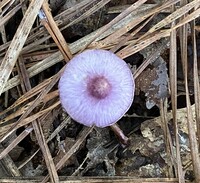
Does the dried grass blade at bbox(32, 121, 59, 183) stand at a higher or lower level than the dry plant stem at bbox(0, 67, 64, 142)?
lower

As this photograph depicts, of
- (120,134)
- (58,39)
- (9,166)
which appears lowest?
(120,134)

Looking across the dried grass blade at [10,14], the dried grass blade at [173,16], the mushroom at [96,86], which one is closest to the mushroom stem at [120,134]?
the mushroom at [96,86]

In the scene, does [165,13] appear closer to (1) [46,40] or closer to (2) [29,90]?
(1) [46,40]

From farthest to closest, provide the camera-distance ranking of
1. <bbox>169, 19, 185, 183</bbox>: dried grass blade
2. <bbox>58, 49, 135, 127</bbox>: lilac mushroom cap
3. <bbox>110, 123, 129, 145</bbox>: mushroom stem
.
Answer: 1. <bbox>110, 123, 129, 145</bbox>: mushroom stem
2. <bbox>169, 19, 185, 183</bbox>: dried grass blade
3. <bbox>58, 49, 135, 127</bbox>: lilac mushroom cap

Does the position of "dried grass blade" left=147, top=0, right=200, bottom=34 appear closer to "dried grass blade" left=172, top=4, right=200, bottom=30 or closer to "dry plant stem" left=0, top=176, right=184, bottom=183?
"dried grass blade" left=172, top=4, right=200, bottom=30

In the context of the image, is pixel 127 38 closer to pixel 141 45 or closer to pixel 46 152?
pixel 141 45

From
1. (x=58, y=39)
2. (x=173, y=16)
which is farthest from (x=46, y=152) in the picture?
(x=173, y=16)

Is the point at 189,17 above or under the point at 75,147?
above

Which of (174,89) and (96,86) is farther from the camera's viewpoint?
(174,89)

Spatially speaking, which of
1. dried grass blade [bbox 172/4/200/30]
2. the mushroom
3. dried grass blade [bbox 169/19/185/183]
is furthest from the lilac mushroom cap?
dried grass blade [bbox 172/4/200/30]
